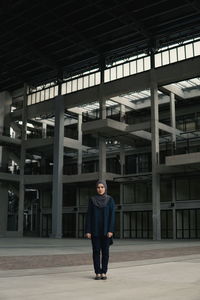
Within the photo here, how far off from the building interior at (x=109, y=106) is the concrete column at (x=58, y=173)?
0.12 m

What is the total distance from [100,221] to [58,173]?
123 feet

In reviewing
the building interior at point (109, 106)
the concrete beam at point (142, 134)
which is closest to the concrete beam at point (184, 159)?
the building interior at point (109, 106)

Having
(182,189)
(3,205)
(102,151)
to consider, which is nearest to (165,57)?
(102,151)

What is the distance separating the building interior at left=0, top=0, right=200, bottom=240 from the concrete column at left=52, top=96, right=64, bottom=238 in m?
0.12

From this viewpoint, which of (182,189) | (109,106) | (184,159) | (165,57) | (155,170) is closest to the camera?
(184,159)

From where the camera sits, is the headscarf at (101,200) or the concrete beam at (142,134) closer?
the headscarf at (101,200)

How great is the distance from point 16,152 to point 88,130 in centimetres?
1520

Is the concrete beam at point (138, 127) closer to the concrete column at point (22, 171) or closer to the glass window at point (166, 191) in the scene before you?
the glass window at point (166, 191)

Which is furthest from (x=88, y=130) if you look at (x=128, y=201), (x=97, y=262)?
(x=97, y=262)

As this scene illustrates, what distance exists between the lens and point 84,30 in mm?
39031

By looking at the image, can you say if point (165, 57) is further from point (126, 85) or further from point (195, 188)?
point (195, 188)

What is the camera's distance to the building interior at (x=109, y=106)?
1454 inches

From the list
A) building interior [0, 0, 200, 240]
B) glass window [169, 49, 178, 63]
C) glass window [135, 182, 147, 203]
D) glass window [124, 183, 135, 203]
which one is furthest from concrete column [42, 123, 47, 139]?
glass window [169, 49, 178, 63]

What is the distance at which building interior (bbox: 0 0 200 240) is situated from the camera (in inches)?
1454
